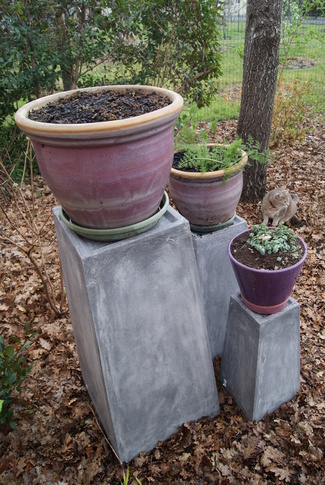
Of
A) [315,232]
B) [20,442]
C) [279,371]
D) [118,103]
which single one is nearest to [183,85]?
[315,232]

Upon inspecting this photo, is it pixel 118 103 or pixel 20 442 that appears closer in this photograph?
pixel 118 103

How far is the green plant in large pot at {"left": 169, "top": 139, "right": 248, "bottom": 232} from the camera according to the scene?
1.98m

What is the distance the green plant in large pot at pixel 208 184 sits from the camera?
6.48ft

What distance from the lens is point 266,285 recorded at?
5.67ft

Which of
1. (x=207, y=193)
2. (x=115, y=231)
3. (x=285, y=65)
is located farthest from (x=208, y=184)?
(x=285, y=65)

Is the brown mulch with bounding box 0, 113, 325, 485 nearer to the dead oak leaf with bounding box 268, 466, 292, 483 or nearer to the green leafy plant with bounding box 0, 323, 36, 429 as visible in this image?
the dead oak leaf with bounding box 268, 466, 292, 483

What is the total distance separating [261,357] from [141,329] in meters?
0.73

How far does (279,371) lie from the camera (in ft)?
6.77

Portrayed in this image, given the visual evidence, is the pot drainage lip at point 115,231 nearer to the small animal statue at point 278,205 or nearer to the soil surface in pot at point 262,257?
the soil surface in pot at point 262,257

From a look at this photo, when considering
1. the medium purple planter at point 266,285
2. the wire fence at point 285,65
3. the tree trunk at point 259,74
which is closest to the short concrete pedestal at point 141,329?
the medium purple planter at point 266,285

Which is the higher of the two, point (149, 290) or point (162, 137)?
point (162, 137)

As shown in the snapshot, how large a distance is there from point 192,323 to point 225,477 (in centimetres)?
86

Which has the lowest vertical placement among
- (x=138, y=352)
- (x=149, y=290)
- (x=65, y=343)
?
(x=65, y=343)

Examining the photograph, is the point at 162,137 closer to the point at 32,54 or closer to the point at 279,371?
the point at 279,371
